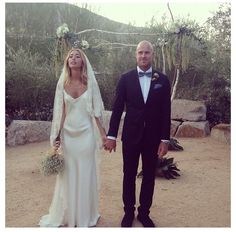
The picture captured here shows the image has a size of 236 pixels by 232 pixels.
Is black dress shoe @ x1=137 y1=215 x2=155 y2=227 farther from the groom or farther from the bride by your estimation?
the bride

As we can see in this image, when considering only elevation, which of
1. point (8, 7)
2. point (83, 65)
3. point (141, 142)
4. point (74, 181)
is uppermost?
point (8, 7)

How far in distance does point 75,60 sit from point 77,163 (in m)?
1.22

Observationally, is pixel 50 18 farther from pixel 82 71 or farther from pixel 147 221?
pixel 147 221

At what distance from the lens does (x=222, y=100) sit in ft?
38.8

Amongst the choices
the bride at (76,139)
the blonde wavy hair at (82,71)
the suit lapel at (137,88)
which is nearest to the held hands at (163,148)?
the suit lapel at (137,88)

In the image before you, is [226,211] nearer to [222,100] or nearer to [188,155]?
[188,155]

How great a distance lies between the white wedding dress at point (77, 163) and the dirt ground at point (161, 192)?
0.37 m

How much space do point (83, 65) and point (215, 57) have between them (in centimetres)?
914

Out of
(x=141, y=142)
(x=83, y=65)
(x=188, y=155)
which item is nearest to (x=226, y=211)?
(x=141, y=142)

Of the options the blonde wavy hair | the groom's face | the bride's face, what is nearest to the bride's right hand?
the blonde wavy hair

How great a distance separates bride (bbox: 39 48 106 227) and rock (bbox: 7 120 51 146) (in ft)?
18.8

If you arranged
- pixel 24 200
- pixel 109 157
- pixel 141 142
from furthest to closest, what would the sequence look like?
pixel 109 157
pixel 24 200
pixel 141 142

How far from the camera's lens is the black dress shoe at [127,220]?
4.38 meters

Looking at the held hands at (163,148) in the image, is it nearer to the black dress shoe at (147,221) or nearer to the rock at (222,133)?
the black dress shoe at (147,221)
